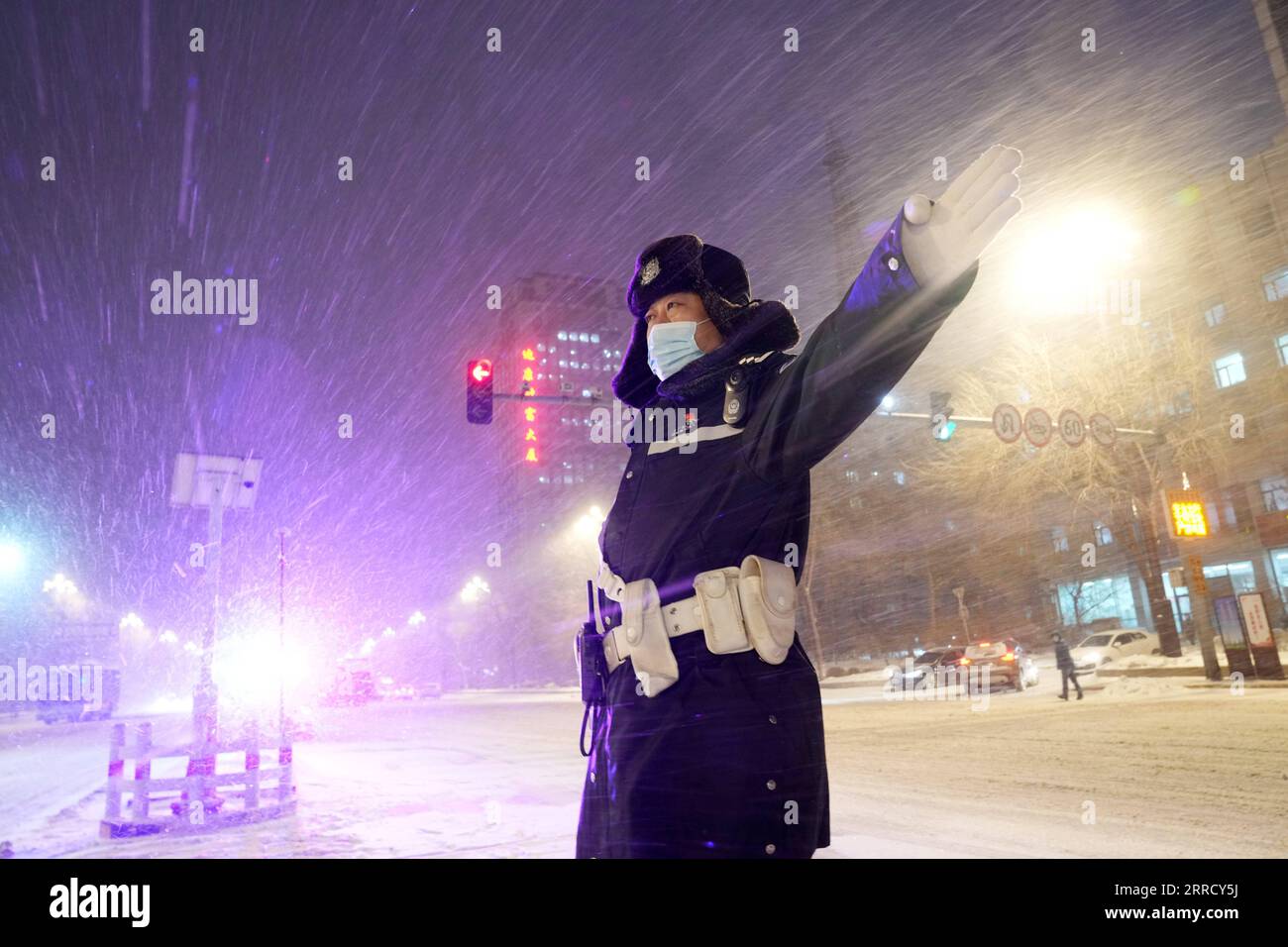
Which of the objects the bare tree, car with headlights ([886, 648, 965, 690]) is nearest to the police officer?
the bare tree

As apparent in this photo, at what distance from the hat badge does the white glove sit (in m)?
1.03

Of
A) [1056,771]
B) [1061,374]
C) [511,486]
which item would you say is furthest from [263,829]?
[511,486]

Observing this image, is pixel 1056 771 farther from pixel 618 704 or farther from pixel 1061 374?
pixel 1061 374

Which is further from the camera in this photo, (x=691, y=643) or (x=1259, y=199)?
(x=1259, y=199)

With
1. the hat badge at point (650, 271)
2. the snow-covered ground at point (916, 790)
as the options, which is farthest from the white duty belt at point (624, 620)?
the snow-covered ground at point (916, 790)

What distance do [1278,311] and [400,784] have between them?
33675mm

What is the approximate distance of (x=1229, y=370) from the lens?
31.3 m

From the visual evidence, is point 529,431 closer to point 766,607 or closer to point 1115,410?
point 766,607

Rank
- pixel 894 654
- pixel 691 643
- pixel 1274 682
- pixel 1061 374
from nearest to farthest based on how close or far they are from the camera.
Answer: pixel 691 643
pixel 1274 682
pixel 1061 374
pixel 894 654

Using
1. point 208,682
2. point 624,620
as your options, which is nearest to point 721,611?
point 624,620

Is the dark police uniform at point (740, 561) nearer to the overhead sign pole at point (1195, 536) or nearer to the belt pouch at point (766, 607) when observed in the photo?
the belt pouch at point (766, 607)

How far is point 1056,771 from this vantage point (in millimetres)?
8547

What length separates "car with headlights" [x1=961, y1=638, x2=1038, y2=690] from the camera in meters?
21.3

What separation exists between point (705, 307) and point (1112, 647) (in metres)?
27.8
